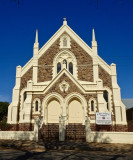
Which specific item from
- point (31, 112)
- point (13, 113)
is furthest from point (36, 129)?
point (13, 113)

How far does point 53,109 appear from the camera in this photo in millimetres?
18000

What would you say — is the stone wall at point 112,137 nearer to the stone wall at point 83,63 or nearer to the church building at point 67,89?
the church building at point 67,89

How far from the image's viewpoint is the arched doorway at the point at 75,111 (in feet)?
57.7

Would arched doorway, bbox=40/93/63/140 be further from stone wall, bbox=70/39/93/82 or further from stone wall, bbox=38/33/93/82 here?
stone wall, bbox=70/39/93/82

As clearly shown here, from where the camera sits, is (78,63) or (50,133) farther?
(78,63)

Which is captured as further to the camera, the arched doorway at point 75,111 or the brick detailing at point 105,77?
the brick detailing at point 105,77

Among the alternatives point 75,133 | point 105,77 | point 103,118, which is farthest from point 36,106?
point 105,77

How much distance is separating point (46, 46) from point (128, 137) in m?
15.8

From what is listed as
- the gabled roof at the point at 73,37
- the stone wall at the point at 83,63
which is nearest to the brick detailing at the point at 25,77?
the gabled roof at the point at 73,37

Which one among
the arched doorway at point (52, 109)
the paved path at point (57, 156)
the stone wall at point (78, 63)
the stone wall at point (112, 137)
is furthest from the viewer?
the stone wall at point (78, 63)

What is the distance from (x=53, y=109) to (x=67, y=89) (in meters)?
2.94

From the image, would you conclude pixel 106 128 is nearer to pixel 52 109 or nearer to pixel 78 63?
pixel 52 109

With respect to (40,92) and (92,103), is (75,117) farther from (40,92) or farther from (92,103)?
(40,92)

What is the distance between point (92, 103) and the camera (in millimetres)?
17500
